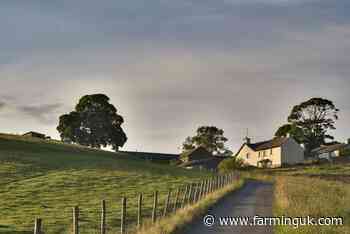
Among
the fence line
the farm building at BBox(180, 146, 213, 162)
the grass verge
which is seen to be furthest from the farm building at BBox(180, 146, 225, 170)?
the grass verge

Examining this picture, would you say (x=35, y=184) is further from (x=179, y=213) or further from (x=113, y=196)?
(x=179, y=213)

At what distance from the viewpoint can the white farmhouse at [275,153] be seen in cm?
13538

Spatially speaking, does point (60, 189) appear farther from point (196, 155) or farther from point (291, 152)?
point (196, 155)

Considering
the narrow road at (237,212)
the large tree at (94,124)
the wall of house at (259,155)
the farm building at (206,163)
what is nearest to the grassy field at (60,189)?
the narrow road at (237,212)

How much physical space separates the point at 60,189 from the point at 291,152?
9404 cm

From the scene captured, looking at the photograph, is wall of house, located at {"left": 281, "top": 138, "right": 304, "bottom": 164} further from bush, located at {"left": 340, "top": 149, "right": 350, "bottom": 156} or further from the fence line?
the fence line

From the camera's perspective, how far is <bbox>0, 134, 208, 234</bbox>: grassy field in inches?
1133

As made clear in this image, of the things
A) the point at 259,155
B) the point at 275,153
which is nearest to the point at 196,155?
the point at 259,155

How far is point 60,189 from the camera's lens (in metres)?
47.6

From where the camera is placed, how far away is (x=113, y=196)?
4253cm

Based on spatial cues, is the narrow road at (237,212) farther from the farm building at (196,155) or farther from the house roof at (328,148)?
the farm building at (196,155)

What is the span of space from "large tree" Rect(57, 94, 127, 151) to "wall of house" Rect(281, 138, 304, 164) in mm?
32195

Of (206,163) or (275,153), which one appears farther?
(206,163)

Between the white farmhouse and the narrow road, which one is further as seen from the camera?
the white farmhouse
